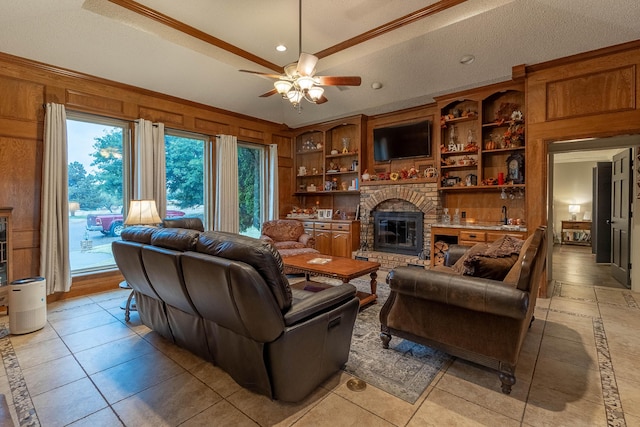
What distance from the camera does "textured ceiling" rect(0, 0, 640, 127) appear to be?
336 cm

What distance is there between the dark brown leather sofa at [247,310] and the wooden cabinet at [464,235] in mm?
3061

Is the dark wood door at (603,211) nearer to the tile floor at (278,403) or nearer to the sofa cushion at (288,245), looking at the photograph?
the tile floor at (278,403)

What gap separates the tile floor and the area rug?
86 millimetres

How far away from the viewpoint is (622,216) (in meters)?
4.79

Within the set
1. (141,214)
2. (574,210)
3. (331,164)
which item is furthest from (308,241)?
(574,210)

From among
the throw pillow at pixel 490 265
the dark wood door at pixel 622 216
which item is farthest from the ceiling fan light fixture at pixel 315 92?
the dark wood door at pixel 622 216

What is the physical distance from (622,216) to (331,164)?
Result: 5.12m

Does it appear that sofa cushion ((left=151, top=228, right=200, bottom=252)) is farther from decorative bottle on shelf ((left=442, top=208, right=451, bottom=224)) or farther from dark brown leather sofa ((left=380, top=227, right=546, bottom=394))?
decorative bottle on shelf ((left=442, top=208, right=451, bottom=224))

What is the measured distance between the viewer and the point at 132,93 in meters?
4.71

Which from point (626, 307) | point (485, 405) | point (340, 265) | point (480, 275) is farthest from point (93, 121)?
point (626, 307)

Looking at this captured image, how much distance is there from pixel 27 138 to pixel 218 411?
4231mm

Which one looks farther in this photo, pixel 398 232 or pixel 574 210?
pixel 574 210

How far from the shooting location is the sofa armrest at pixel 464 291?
1.92m

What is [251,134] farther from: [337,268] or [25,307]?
[25,307]
